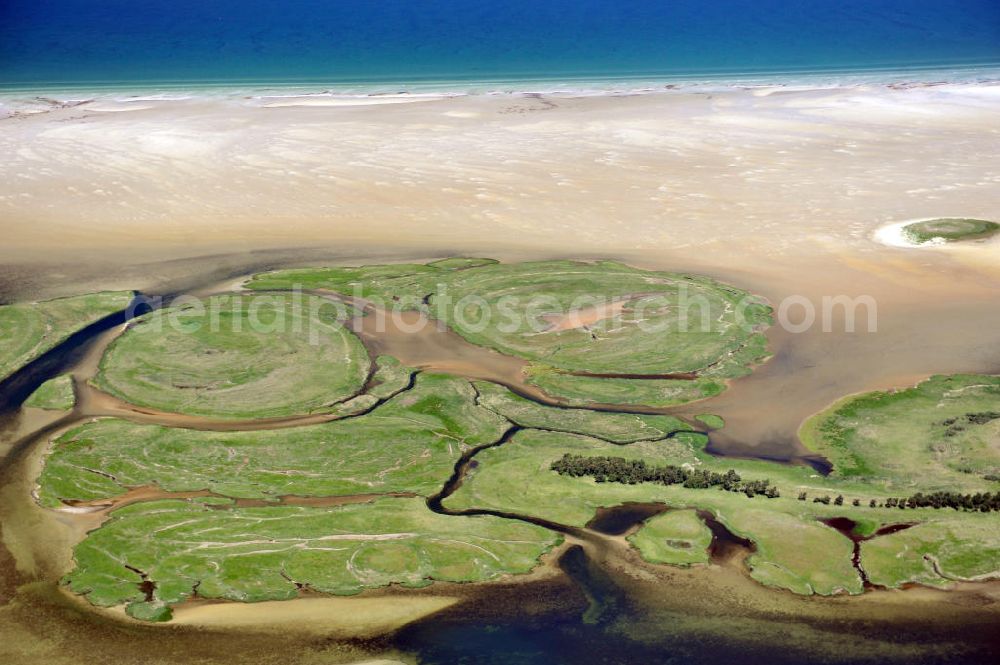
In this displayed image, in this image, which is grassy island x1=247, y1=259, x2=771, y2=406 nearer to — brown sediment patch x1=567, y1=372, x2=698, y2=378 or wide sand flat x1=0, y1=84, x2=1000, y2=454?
brown sediment patch x1=567, y1=372, x2=698, y2=378

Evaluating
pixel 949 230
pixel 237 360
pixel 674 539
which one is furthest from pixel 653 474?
pixel 949 230

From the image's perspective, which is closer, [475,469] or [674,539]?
[674,539]

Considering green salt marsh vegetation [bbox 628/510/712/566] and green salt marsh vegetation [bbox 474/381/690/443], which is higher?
green salt marsh vegetation [bbox 474/381/690/443]

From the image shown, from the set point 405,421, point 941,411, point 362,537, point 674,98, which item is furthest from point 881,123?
point 362,537

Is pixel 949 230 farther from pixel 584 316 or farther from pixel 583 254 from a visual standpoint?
pixel 584 316

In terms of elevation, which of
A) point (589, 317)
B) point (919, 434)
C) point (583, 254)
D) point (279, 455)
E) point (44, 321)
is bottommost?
point (279, 455)

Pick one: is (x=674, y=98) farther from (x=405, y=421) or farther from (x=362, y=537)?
(x=362, y=537)

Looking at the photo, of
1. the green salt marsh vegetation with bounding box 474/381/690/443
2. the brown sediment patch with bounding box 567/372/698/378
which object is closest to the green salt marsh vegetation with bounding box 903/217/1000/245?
the brown sediment patch with bounding box 567/372/698/378
